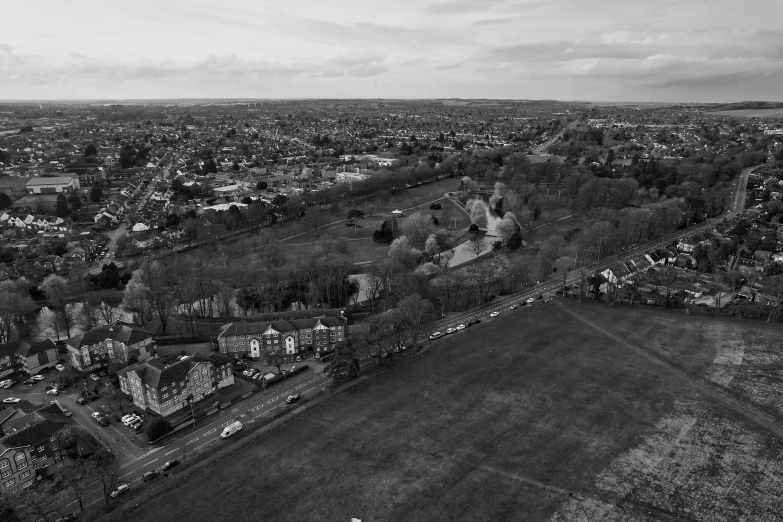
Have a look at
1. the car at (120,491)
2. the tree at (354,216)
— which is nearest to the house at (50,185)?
the tree at (354,216)

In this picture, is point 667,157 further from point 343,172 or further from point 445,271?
point 445,271

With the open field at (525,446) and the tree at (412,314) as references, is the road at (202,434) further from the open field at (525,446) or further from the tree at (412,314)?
the tree at (412,314)

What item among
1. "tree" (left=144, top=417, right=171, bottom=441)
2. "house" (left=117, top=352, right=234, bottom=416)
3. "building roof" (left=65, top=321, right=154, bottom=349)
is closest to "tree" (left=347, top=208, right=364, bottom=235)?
"building roof" (left=65, top=321, right=154, bottom=349)

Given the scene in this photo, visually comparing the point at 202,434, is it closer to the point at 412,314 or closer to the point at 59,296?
the point at 412,314

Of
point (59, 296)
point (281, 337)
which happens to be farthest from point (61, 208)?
point (281, 337)

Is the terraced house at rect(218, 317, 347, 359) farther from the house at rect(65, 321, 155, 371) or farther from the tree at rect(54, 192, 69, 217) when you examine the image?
the tree at rect(54, 192, 69, 217)

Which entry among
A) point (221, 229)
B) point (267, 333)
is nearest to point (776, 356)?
point (267, 333)
